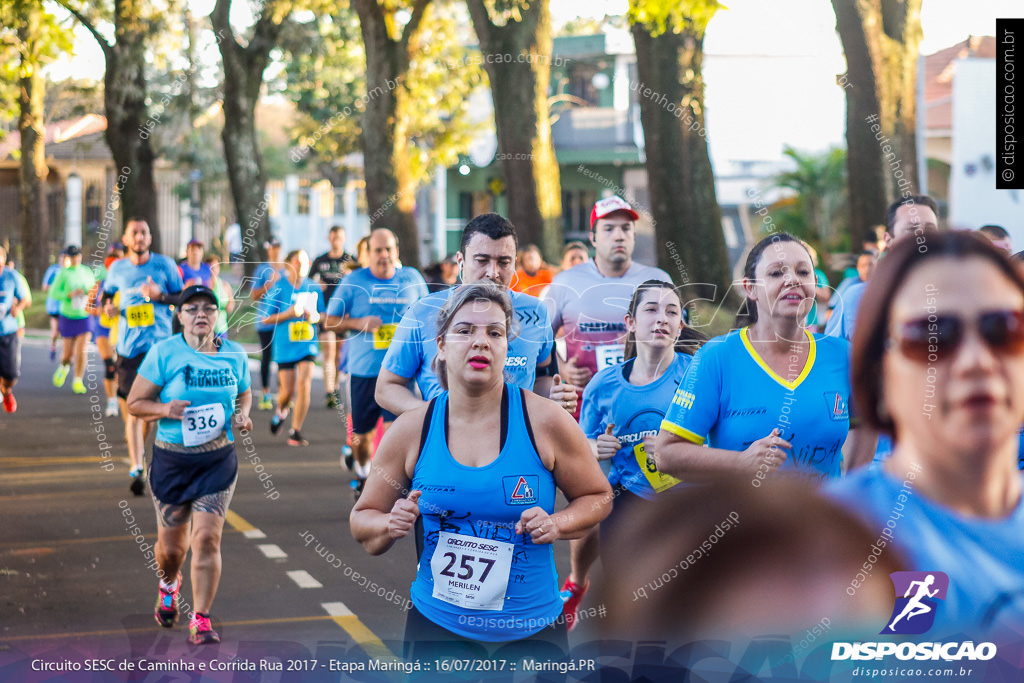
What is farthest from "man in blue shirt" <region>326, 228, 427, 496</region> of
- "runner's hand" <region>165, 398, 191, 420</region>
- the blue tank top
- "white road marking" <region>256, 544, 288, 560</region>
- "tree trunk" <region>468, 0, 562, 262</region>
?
"tree trunk" <region>468, 0, 562, 262</region>

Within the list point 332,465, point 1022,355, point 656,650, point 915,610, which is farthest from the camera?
point 332,465

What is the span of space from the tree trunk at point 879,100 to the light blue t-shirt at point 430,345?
618 cm

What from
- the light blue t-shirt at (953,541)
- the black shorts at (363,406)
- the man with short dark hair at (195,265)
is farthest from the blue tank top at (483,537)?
the man with short dark hair at (195,265)

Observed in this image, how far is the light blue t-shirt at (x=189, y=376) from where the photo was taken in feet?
19.9

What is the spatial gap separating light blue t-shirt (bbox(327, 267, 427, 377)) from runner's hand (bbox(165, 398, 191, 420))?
2.76 meters

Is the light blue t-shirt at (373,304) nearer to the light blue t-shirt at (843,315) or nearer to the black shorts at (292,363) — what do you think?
the black shorts at (292,363)

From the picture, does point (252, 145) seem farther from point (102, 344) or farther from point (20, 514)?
point (20, 514)

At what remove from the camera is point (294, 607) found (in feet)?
20.2

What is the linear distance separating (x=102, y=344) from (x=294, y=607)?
314 inches

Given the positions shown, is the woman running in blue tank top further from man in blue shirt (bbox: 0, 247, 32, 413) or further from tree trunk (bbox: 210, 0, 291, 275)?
tree trunk (bbox: 210, 0, 291, 275)

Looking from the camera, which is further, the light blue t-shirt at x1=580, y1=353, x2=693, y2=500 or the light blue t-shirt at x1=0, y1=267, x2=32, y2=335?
the light blue t-shirt at x1=0, y1=267, x2=32, y2=335

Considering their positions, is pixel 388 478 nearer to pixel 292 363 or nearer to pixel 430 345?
pixel 430 345

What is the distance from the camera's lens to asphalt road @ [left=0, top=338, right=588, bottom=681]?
5195 mm

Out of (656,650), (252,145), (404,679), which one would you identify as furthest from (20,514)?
(252,145)
